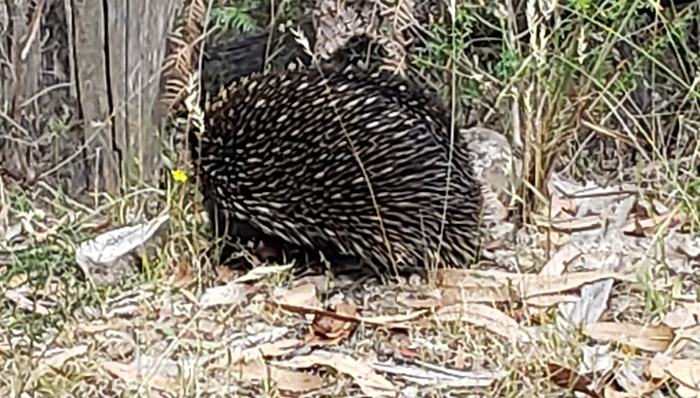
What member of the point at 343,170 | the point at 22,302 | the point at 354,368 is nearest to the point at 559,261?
the point at 343,170

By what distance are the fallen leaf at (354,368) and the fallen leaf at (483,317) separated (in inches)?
9.9

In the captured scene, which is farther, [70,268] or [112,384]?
[70,268]

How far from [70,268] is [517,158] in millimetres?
1237

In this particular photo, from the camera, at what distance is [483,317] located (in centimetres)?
238

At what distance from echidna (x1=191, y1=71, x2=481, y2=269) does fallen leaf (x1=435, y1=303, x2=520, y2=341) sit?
0.23 m

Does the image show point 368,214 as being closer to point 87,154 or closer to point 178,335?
point 178,335

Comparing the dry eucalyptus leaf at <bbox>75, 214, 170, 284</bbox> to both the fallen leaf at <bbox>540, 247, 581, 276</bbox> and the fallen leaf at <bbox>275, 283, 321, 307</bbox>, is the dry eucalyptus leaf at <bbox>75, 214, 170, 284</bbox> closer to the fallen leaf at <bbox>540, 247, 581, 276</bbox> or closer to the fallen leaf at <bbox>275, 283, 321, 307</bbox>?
the fallen leaf at <bbox>275, 283, 321, 307</bbox>

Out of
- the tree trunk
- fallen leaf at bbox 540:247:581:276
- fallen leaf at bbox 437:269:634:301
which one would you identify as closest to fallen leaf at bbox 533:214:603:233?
fallen leaf at bbox 540:247:581:276

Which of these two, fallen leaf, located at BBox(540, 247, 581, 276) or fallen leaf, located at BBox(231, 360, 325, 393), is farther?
fallen leaf, located at BBox(540, 247, 581, 276)

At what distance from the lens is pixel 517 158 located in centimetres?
315

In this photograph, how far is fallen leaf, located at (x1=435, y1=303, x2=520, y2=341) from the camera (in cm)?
229

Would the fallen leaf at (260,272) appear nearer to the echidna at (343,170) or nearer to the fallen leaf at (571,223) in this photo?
the echidna at (343,170)

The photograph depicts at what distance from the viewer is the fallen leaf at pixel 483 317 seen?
2.29 meters

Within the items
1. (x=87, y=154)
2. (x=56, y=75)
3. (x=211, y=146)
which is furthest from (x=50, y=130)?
(x=211, y=146)
